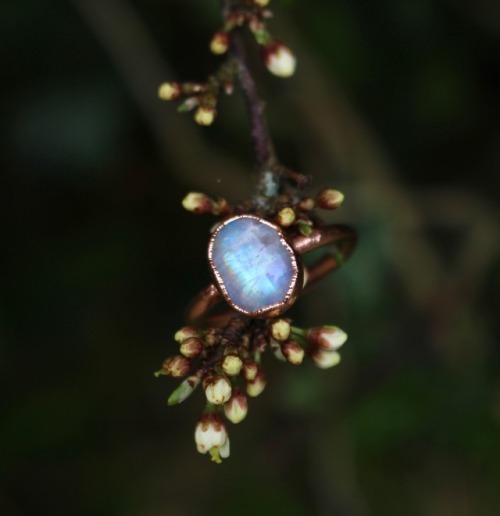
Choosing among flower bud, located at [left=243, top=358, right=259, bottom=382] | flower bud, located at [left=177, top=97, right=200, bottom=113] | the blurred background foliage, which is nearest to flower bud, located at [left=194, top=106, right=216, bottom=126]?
flower bud, located at [left=177, top=97, right=200, bottom=113]

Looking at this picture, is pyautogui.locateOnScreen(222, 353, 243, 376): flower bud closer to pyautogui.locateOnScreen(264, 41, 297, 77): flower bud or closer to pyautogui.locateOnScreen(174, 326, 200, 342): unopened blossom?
pyautogui.locateOnScreen(174, 326, 200, 342): unopened blossom

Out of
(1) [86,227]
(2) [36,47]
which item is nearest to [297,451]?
(1) [86,227]

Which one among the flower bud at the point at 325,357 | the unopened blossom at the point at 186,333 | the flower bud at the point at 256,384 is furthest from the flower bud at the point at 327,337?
the unopened blossom at the point at 186,333

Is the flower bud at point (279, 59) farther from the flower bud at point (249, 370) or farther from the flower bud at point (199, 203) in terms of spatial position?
the flower bud at point (249, 370)

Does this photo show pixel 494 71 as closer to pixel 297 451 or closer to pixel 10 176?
pixel 297 451

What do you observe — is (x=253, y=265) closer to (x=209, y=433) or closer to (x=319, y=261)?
(x=209, y=433)
